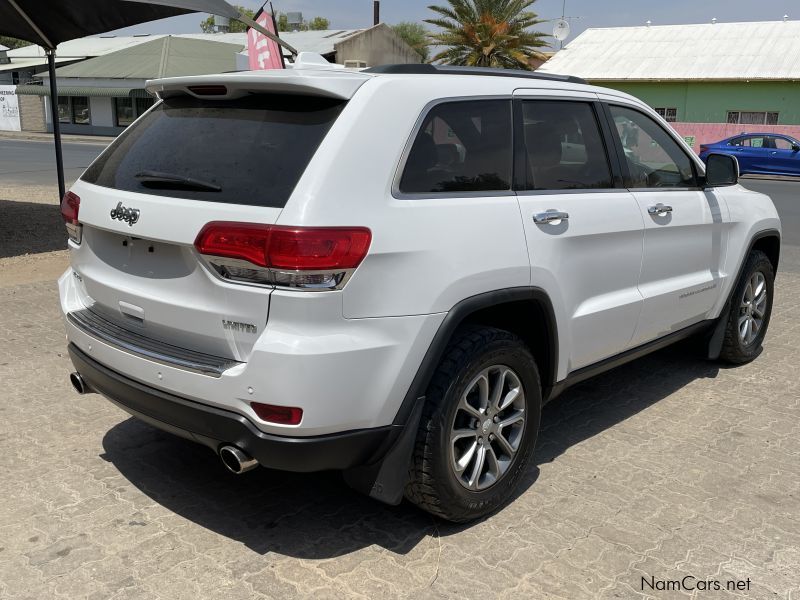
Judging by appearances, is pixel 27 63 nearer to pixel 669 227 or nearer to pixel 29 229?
pixel 29 229

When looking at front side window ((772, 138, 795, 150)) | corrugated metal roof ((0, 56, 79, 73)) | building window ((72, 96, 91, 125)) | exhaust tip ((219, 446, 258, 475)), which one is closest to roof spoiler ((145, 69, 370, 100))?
exhaust tip ((219, 446, 258, 475))

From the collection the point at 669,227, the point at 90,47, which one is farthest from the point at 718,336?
the point at 90,47

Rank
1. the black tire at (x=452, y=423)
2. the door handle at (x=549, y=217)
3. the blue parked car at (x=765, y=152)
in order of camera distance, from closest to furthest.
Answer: the black tire at (x=452, y=423)
the door handle at (x=549, y=217)
the blue parked car at (x=765, y=152)

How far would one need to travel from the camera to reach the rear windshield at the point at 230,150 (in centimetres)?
281

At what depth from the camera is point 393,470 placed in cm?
299

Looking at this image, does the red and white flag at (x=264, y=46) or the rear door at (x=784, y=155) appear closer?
the red and white flag at (x=264, y=46)

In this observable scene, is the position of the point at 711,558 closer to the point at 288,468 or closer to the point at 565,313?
the point at 565,313

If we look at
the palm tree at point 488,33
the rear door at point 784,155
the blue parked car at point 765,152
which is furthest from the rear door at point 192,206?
the palm tree at point 488,33

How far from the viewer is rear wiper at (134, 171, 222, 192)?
2.91 m

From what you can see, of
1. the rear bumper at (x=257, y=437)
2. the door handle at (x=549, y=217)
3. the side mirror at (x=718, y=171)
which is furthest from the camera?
the side mirror at (x=718, y=171)

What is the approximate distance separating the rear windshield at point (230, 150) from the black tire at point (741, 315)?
353 cm

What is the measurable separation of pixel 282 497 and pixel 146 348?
100cm

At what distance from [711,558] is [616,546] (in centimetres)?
37

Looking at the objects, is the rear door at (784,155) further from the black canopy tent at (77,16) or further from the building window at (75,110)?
the building window at (75,110)
